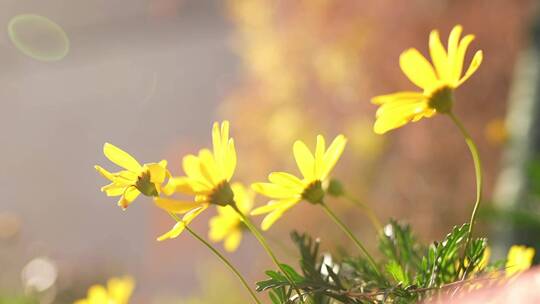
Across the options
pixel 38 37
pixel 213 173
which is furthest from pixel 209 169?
pixel 38 37

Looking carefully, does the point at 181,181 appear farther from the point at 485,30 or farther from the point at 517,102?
the point at 485,30

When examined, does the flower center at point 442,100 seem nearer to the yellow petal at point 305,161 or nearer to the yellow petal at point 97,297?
the yellow petal at point 305,161

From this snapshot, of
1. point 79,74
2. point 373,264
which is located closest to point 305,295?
point 373,264

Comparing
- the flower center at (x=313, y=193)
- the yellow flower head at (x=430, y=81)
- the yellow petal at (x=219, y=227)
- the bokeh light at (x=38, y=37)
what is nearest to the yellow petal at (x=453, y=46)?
the yellow flower head at (x=430, y=81)

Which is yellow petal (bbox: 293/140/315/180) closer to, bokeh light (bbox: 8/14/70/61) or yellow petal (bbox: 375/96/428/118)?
yellow petal (bbox: 375/96/428/118)

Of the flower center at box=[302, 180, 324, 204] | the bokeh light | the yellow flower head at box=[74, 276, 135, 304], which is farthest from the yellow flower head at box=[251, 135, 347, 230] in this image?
the bokeh light

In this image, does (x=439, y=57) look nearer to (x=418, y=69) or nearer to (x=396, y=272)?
(x=418, y=69)
